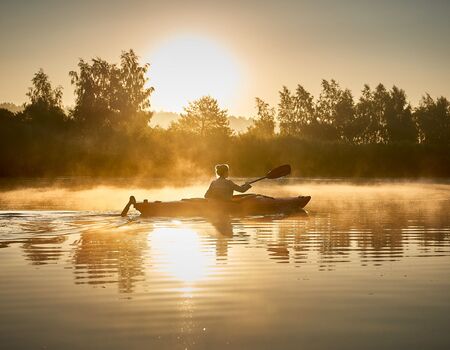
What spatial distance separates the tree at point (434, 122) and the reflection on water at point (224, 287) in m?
88.5

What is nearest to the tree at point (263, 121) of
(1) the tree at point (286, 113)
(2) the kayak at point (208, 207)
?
(1) the tree at point (286, 113)

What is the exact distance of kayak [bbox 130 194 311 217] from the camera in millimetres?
18578

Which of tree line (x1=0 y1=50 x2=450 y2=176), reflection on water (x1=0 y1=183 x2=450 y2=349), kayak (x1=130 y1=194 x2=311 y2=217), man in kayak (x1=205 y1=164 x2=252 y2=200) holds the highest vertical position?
tree line (x1=0 y1=50 x2=450 y2=176)

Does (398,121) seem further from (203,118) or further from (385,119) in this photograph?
(203,118)

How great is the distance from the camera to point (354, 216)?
67.7ft

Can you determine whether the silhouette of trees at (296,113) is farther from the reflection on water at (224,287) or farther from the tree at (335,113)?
the reflection on water at (224,287)

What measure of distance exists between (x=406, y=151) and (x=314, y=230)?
5342 cm

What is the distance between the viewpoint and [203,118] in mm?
97188

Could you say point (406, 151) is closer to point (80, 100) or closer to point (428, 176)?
point (428, 176)

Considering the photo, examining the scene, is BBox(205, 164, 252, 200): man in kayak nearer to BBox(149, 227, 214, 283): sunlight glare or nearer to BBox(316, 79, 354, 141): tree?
BBox(149, 227, 214, 283): sunlight glare

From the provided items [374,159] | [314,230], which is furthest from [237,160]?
[314,230]

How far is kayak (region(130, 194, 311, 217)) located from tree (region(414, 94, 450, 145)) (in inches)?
3317

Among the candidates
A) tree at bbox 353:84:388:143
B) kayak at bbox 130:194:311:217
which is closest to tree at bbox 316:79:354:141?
tree at bbox 353:84:388:143

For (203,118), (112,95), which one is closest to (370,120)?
(203,118)
